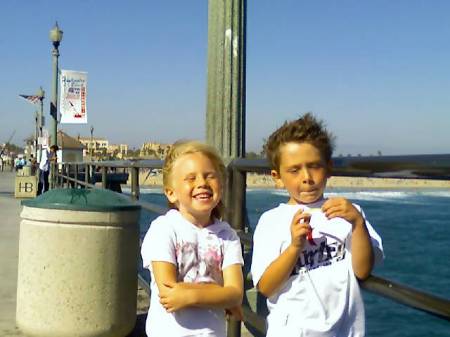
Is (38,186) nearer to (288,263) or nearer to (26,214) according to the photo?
(26,214)

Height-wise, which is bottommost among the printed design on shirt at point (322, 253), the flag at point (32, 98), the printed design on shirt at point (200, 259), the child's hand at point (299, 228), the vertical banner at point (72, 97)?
the printed design on shirt at point (200, 259)

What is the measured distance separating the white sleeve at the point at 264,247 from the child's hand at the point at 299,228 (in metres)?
0.12

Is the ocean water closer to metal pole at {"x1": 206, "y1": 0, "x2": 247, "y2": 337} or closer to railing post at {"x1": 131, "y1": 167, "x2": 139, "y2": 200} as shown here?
railing post at {"x1": 131, "y1": 167, "x2": 139, "y2": 200}

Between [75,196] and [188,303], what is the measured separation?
2.10 metres

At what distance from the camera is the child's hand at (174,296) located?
223 centimetres

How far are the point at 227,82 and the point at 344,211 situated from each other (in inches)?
96.6

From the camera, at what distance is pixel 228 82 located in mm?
4168

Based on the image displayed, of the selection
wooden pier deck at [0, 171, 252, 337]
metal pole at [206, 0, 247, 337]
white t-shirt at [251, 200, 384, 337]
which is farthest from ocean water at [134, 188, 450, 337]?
wooden pier deck at [0, 171, 252, 337]

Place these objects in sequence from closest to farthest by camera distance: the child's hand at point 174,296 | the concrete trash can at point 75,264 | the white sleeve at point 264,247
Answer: the white sleeve at point 264,247 < the child's hand at point 174,296 < the concrete trash can at point 75,264

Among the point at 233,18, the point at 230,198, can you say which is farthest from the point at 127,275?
the point at 233,18

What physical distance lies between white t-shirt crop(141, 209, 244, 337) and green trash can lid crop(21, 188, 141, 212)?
174 centimetres

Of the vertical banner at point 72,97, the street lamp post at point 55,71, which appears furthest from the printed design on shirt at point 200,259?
the street lamp post at point 55,71

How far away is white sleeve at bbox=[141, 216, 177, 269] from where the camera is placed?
7.52ft

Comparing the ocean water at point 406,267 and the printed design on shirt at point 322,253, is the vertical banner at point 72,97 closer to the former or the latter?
the ocean water at point 406,267
